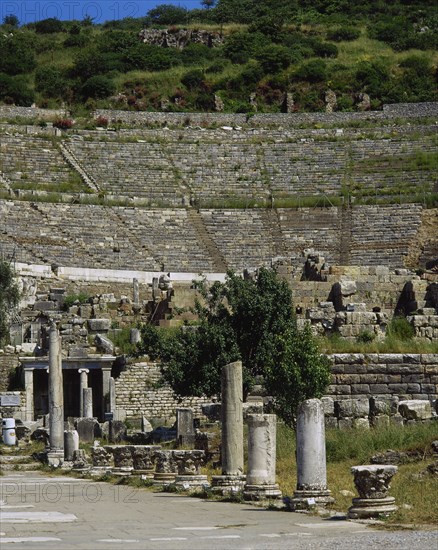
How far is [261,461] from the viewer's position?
18.2m

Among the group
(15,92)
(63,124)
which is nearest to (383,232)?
(63,124)

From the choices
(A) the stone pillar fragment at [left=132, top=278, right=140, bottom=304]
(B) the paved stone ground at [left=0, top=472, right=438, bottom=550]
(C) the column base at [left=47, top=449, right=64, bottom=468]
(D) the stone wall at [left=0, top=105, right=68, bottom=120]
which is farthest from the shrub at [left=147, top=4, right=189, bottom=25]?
(B) the paved stone ground at [left=0, top=472, right=438, bottom=550]

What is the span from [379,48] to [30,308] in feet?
172

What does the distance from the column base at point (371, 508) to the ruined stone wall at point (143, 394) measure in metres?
20.4

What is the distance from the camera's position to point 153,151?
67.6 m

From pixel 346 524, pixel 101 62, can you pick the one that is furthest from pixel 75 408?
pixel 101 62

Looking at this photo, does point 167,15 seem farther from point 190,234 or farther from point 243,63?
point 190,234

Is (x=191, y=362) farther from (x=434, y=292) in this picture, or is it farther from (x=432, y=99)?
(x=432, y=99)

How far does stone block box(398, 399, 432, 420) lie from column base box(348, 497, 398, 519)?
6891mm

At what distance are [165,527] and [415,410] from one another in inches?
318

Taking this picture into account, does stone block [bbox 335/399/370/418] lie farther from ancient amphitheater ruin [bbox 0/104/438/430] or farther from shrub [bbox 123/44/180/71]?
shrub [bbox 123/44/180/71]

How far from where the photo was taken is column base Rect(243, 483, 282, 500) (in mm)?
17781

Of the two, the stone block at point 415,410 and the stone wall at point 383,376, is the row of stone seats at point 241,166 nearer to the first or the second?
the stone wall at point 383,376

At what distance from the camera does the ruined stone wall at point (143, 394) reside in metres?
35.9
